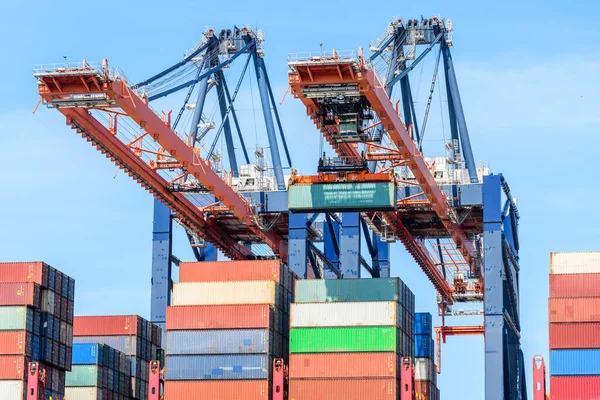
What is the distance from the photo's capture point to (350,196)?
74.8 meters

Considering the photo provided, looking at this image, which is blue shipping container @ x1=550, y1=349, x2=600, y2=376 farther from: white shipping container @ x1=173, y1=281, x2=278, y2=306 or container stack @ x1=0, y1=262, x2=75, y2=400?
container stack @ x1=0, y1=262, x2=75, y2=400

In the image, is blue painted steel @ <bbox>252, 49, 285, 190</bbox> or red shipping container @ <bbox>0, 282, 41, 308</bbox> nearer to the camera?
red shipping container @ <bbox>0, 282, 41, 308</bbox>

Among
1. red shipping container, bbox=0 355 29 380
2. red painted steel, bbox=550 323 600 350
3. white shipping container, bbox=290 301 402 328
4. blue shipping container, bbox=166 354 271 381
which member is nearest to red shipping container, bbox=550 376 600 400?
red painted steel, bbox=550 323 600 350

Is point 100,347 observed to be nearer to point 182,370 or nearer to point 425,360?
point 182,370

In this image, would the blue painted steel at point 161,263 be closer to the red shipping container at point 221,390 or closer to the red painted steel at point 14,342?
the red shipping container at point 221,390

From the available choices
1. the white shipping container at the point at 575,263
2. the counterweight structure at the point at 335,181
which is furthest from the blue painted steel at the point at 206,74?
the white shipping container at the point at 575,263

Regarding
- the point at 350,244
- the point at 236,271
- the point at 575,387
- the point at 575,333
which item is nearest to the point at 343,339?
the point at 236,271

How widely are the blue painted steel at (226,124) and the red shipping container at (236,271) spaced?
20.1 metres

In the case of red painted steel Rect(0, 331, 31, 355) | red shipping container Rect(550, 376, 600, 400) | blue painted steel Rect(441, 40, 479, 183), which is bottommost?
red shipping container Rect(550, 376, 600, 400)

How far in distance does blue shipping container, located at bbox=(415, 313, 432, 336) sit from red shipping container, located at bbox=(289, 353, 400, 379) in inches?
632

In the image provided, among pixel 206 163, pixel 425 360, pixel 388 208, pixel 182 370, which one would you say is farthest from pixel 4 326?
pixel 425 360

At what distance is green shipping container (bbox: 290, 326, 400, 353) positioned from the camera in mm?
72875

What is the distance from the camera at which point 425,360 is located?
88.0 m

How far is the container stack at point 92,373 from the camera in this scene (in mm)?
80812
